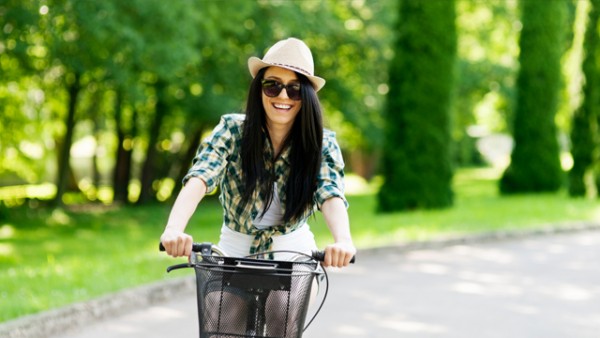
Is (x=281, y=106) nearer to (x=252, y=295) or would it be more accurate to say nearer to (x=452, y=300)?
(x=252, y=295)

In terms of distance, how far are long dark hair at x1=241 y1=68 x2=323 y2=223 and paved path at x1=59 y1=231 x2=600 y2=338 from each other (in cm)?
365

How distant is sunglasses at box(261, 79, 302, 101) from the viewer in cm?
396

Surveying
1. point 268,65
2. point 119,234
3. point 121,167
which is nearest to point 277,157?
point 268,65

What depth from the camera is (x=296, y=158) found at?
13.1ft

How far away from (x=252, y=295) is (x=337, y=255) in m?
0.35

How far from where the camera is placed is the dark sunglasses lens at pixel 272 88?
13.0 ft

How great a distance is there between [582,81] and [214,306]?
20051mm

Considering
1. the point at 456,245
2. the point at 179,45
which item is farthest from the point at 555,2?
the point at 456,245

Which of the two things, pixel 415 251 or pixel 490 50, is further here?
pixel 490 50

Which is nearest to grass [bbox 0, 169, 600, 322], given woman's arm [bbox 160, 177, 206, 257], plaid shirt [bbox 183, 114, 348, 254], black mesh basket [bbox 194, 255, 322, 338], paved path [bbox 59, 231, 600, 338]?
paved path [bbox 59, 231, 600, 338]

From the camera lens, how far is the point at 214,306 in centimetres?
332

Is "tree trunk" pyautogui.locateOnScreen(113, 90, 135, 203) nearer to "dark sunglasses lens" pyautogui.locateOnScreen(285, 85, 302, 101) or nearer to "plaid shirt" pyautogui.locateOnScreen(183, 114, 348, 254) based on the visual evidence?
"plaid shirt" pyautogui.locateOnScreen(183, 114, 348, 254)

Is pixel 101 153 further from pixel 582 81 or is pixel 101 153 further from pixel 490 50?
pixel 582 81

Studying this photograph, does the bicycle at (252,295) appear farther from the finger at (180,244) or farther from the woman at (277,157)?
the woman at (277,157)
